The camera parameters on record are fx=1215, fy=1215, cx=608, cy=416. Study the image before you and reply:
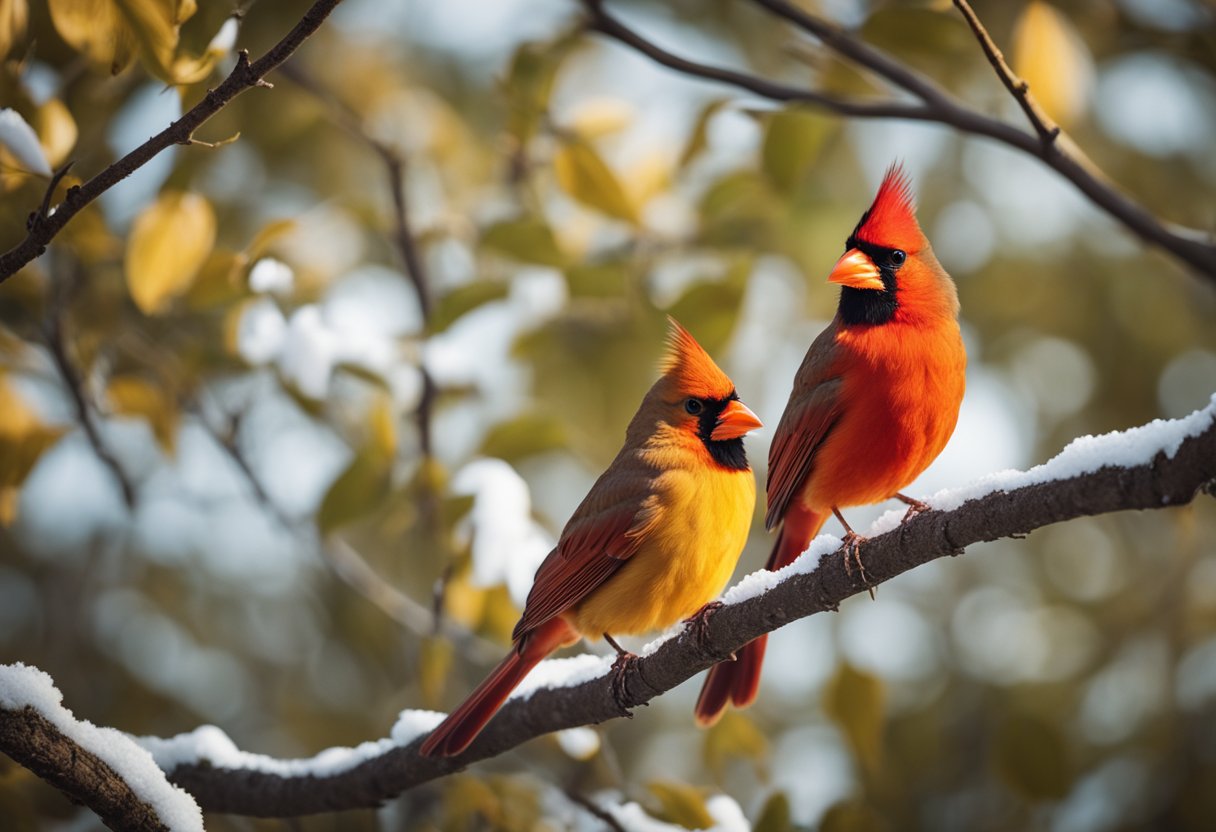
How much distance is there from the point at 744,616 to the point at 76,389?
205cm

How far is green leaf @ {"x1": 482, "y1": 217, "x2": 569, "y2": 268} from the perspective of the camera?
273cm

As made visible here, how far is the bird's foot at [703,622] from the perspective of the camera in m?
1.71

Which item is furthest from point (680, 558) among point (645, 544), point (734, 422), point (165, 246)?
point (165, 246)

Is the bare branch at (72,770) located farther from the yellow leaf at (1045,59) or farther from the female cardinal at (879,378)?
the yellow leaf at (1045,59)

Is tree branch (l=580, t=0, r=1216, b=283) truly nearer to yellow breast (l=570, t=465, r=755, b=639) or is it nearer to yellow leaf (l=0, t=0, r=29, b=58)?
yellow breast (l=570, t=465, r=755, b=639)

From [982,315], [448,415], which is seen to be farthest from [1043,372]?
[448,415]

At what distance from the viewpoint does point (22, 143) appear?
194 cm

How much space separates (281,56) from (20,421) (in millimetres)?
1787

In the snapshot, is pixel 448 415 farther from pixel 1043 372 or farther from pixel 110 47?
pixel 1043 372

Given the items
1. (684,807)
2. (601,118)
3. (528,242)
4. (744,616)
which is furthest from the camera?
(601,118)

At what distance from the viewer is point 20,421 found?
2.90m

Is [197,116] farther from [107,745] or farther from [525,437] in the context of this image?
[525,437]

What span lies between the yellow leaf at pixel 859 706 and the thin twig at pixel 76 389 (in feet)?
6.45

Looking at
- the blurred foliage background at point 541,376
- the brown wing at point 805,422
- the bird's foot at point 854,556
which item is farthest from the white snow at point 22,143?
the bird's foot at point 854,556
